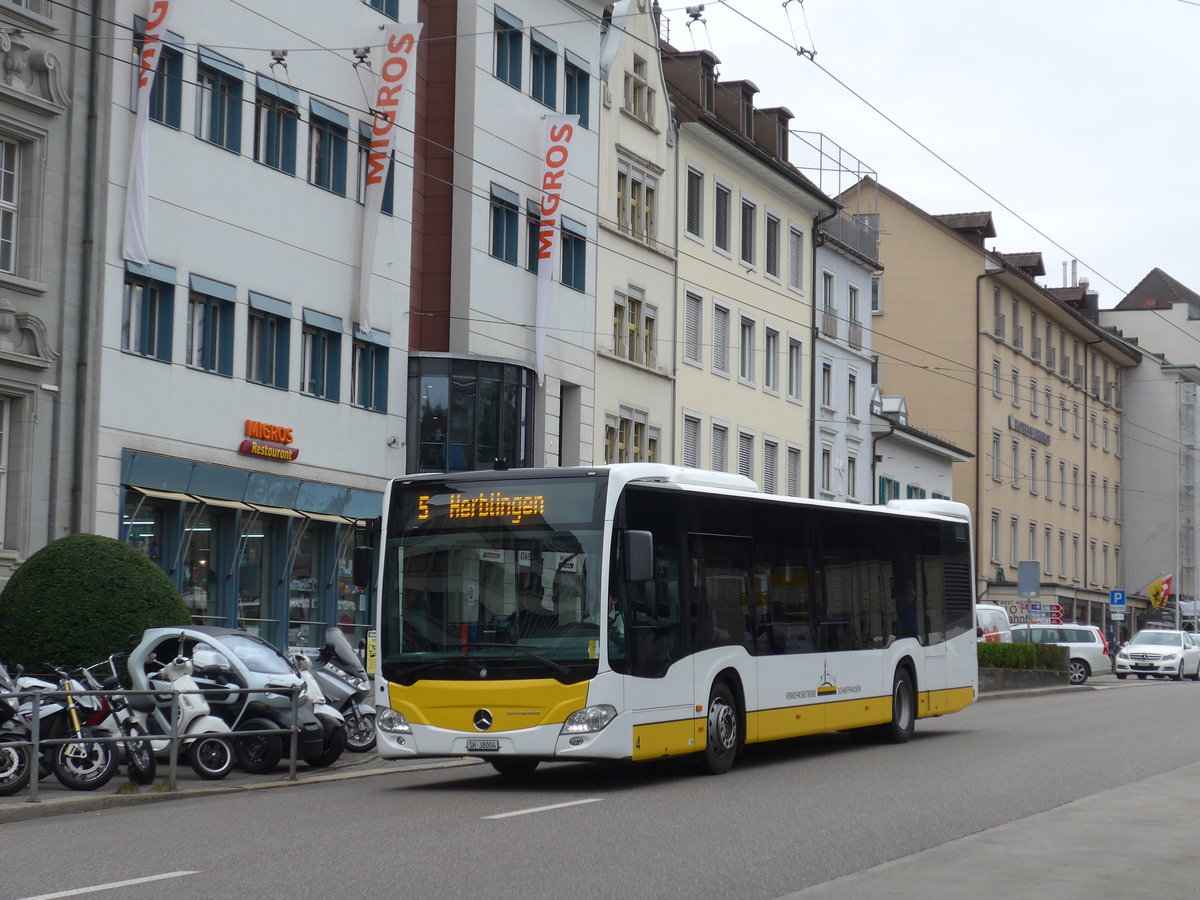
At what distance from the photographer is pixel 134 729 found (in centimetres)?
1680

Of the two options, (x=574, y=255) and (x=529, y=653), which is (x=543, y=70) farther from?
(x=529, y=653)

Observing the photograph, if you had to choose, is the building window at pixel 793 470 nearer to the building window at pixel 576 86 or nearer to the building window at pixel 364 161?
the building window at pixel 576 86

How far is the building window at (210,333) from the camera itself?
95.4ft

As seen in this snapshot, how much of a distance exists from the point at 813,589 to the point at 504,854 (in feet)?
31.7

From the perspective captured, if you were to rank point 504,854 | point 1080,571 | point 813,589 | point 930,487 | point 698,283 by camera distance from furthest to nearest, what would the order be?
1. point 1080,571
2. point 930,487
3. point 698,283
4. point 813,589
5. point 504,854

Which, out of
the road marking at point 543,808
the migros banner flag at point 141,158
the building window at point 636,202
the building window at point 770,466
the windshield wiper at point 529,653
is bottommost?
the road marking at point 543,808

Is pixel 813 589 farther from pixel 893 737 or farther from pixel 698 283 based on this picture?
pixel 698 283

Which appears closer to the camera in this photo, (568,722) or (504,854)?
(504,854)

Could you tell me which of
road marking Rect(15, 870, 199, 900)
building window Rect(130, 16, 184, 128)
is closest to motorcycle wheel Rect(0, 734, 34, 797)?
road marking Rect(15, 870, 199, 900)

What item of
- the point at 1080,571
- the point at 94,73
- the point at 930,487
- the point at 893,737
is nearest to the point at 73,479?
the point at 94,73

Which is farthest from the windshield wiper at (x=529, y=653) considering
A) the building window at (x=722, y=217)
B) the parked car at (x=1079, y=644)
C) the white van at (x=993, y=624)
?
the white van at (x=993, y=624)

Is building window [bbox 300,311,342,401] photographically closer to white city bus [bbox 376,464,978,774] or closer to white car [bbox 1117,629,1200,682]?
white city bus [bbox 376,464,978,774]

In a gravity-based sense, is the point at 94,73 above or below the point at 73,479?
above

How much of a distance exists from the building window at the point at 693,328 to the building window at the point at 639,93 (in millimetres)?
4681
